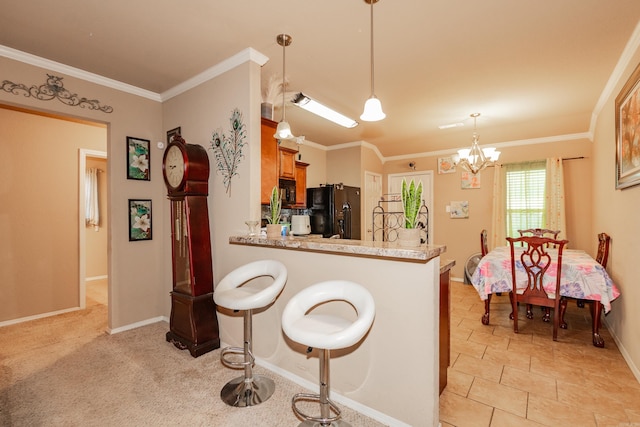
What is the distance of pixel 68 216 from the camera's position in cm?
385

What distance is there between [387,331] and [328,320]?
389 mm

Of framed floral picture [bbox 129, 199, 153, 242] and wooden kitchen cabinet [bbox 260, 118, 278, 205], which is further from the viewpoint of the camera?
framed floral picture [bbox 129, 199, 153, 242]

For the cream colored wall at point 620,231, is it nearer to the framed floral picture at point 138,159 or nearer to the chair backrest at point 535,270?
the chair backrest at point 535,270

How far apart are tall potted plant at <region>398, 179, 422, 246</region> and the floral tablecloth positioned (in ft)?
6.57

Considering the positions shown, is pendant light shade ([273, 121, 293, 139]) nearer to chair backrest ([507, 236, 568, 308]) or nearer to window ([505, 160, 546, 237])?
chair backrest ([507, 236, 568, 308])

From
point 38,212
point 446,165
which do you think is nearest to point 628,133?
point 446,165

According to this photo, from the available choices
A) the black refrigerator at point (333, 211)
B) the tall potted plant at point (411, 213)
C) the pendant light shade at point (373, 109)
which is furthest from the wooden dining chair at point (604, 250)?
the black refrigerator at point (333, 211)

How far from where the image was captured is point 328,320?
1.71m

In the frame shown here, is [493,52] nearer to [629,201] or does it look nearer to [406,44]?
[406,44]

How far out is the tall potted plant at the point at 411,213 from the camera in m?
1.83

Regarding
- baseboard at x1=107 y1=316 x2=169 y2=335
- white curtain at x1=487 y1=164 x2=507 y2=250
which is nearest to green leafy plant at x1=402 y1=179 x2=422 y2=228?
baseboard at x1=107 y1=316 x2=169 y2=335

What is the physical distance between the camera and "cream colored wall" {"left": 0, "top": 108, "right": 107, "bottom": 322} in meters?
3.38

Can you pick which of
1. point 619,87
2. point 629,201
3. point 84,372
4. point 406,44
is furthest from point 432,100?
point 84,372

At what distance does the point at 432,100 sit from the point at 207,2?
2.70 meters
